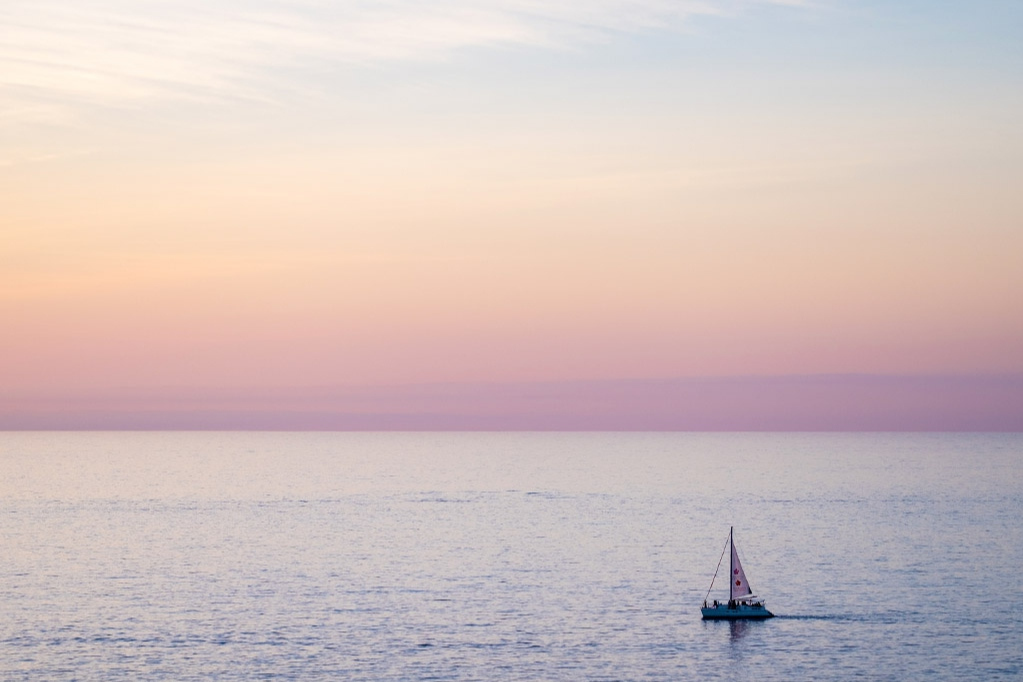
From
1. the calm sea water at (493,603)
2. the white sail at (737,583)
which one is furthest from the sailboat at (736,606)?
the calm sea water at (493,603)

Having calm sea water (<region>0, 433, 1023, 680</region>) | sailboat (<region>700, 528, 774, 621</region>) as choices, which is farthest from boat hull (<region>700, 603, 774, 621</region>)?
calm sea water (<region>0, 433, 1023, 680</region>)

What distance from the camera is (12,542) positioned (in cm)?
15175

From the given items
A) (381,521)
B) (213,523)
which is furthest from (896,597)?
(213,523)

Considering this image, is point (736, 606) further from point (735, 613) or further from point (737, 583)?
point (737, 583)

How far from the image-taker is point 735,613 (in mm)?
103562

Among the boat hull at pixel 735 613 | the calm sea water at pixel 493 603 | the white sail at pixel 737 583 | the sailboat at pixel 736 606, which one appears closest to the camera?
the calm sea water at pixel 493 603

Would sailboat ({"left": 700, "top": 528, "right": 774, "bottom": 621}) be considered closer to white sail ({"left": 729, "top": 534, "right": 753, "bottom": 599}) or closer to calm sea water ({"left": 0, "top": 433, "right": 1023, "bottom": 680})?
white sail ({"left": 729, "top": 534, "right": 753, "bottom": 599})

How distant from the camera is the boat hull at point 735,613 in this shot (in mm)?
103312

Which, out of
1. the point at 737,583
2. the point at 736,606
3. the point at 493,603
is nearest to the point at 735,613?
the point at 736,606

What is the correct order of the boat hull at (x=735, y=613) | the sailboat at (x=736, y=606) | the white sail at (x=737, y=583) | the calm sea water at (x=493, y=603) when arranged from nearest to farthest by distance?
1. the calm sea water at (x=493, y=603)
2. the boat hull at (x=735, y=613)
3. the sailboat at (x=736, y=606)
4. the white sail at (x=737, y=583)

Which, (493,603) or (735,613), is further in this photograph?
(493,603)

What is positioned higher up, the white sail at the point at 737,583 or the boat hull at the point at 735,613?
the white sail at the point at 737,583

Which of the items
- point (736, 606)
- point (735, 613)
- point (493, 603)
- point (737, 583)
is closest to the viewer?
point (735, 613)

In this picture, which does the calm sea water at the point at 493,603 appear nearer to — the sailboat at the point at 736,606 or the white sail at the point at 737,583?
the sailboat at the point at 736,606
